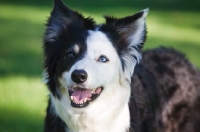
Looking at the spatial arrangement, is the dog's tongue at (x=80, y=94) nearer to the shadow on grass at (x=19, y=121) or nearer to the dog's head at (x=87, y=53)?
the dog's head at (x=87, y=53)

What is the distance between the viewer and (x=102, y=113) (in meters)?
6.04

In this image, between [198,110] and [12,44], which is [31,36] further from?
[198,110]

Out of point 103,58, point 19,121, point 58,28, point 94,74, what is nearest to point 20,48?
point 19,121

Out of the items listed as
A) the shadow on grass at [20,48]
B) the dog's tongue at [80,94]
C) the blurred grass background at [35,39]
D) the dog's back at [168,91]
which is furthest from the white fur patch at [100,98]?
the shadow on grass at [20,48]

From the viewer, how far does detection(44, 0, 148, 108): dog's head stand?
574cm

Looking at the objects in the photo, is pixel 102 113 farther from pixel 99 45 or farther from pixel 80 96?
pixel 99 45

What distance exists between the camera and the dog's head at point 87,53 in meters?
5.74

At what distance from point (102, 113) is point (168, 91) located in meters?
1.38

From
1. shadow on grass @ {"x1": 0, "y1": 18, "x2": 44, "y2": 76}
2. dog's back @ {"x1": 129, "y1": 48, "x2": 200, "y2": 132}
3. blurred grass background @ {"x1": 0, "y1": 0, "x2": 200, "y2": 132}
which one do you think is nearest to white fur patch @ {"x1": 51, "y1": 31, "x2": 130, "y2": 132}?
dog's back @ {"x1": 129, "y1": 48, "x2": 200, "y2": 132}

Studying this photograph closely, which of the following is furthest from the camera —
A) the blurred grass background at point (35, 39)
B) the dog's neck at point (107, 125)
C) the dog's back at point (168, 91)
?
the blurred grass background at point (35, 39)

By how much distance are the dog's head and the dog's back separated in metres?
0.65

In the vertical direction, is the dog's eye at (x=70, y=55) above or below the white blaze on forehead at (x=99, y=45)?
below

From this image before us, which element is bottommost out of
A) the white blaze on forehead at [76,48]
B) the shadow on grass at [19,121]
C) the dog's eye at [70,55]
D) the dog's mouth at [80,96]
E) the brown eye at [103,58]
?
the shadow on grass at [19,121]

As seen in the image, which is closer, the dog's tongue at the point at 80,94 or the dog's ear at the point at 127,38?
the dog's tongue at the point at 80,94
